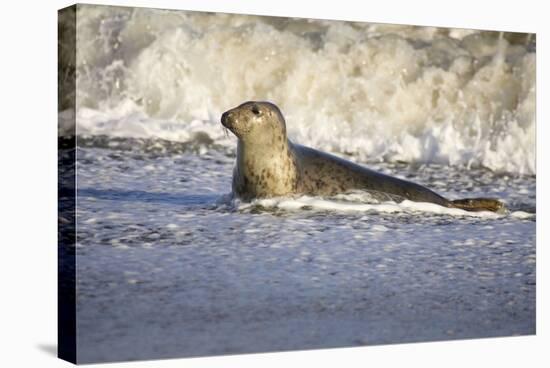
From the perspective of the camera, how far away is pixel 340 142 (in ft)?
29.6

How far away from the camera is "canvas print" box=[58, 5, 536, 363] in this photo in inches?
306

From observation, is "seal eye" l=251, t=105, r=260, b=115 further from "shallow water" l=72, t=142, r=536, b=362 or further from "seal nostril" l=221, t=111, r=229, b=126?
"shallow water" l=72, t=142, r=536, b=362

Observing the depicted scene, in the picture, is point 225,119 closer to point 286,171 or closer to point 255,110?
point 255,110

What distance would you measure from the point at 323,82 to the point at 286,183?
86cm

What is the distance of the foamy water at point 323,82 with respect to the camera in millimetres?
8023

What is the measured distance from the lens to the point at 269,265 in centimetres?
822

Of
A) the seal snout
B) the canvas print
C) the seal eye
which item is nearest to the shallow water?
the canvas print

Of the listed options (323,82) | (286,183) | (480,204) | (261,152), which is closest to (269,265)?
(286,183)

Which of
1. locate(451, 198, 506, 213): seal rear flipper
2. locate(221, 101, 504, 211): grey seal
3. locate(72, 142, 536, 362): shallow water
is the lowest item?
locate(72, 142, 536, 362): shallow water

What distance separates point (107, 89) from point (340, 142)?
82.0 inches

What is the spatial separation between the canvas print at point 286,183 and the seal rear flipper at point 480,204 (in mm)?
19

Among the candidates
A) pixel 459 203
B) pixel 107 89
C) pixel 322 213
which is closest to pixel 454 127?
pixel 459 203

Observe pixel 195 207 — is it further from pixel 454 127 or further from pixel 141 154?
pixel 454 127

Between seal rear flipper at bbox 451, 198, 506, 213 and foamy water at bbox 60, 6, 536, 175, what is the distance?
32cm
